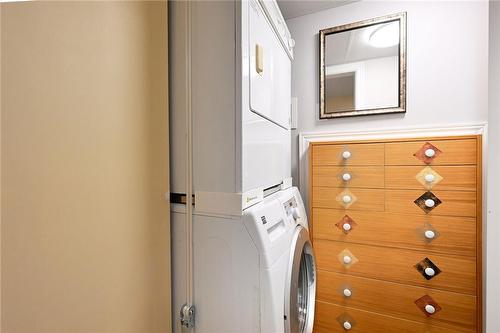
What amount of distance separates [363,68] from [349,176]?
30.7 inches

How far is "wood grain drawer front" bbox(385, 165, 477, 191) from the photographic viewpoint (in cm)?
129

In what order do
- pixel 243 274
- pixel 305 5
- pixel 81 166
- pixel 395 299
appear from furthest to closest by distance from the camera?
pixel 305 5, pixel 395 299, pixel 243 274, pixel 81 166

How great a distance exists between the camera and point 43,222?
51 cm

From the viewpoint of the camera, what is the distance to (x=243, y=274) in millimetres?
796

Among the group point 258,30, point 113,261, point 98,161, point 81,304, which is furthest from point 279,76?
point 81,304

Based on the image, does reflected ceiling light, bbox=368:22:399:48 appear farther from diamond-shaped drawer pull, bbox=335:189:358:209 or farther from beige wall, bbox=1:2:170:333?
beige wall, bbox=1:2:170:333

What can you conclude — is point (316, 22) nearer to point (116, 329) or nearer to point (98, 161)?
point (98, 161)

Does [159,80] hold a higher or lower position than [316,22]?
lower

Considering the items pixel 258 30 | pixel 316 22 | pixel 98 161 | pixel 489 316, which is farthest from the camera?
pixel 316 22

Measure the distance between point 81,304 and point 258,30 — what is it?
1.01 m

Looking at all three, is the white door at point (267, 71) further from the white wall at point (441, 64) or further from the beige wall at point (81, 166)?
the white wall at point (441, 64)

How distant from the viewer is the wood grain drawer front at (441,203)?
129cm

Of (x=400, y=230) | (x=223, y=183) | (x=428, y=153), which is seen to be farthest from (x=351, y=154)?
(x=223, y=183)

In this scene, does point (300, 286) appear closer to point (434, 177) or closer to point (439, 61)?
point (434, 177)
